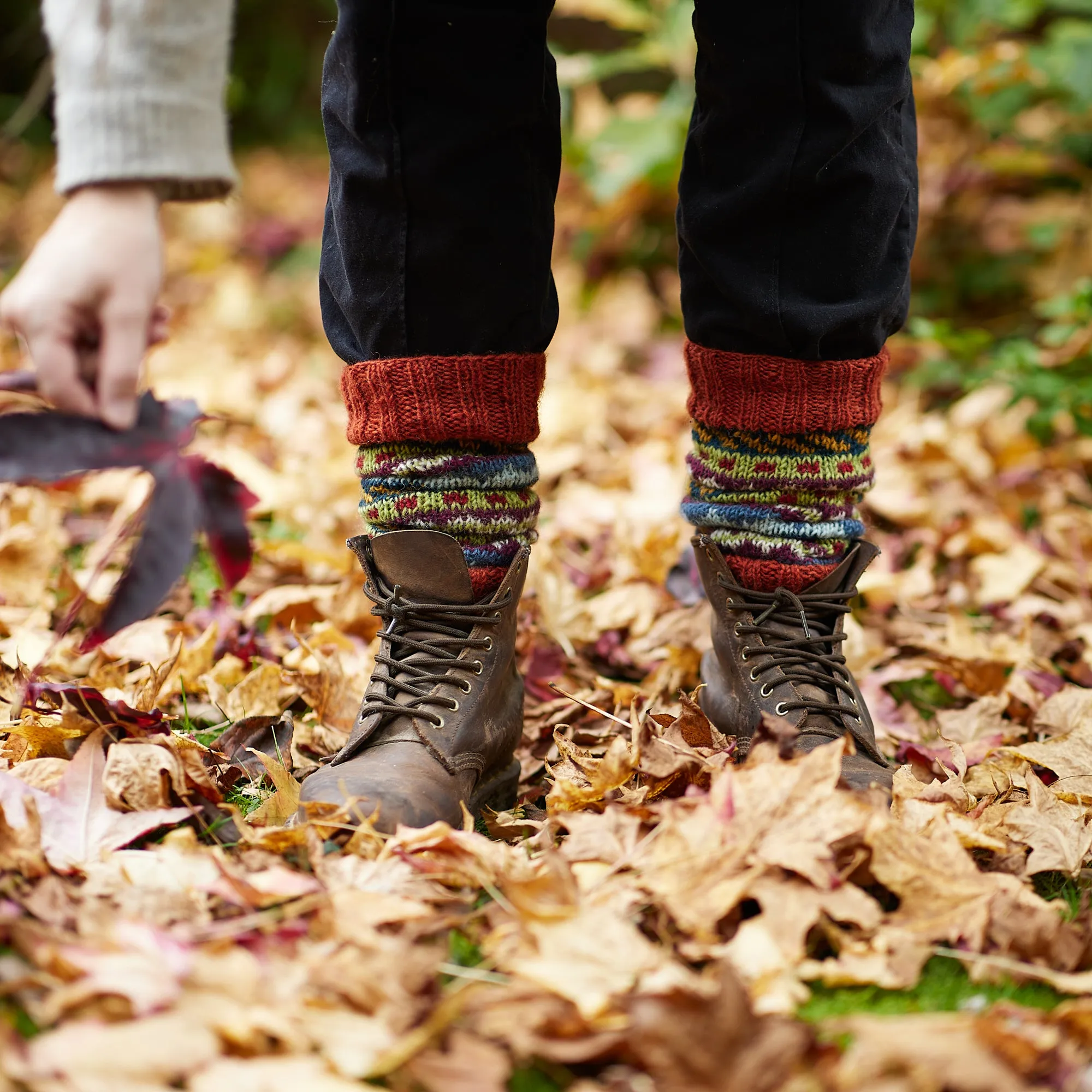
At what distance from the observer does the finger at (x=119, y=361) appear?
0.72m

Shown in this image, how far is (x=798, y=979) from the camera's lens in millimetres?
792

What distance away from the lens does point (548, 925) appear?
2.57 feet

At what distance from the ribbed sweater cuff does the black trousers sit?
30 centimetres

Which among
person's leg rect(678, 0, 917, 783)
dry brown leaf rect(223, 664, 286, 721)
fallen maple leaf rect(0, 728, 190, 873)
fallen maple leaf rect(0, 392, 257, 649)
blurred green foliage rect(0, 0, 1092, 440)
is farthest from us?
blurred green foliage rect(0, 0, 1092, 440)

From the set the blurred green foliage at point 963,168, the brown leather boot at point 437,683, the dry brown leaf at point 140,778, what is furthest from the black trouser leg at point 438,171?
the blurred green foliage at point 963,168

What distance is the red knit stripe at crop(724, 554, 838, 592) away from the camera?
46.3 inches

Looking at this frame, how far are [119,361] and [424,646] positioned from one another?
0.48 metres

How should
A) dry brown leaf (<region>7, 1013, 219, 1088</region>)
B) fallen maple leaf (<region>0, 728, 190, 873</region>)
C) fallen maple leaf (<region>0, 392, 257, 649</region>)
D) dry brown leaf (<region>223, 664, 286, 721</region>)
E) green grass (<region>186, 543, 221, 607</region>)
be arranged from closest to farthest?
dry brown leaf (<region>7, 1013, 219, 1088</region>) → fallen maple leaf (<region>0, 392, 257, 649</region>) → fallen maple leaf (<region>0, 728, 190, 873</region>) → dry brown leaf (<region>223, 664, 286, 721</region>) → green grass (<region>186, 543, 221, 607</region>)

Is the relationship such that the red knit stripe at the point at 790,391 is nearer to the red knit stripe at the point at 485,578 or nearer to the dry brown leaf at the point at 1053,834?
the red knit stripe at the point at 485,578

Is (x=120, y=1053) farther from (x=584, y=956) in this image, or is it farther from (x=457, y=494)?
(x=457, y=494)

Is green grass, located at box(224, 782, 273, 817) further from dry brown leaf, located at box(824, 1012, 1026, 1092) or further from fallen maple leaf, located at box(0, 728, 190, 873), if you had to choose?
dry brown leaf, located at box(824, 1012, 1026, 1092)

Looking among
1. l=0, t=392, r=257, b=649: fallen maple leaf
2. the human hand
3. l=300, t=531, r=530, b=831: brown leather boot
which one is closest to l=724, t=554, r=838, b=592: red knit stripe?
l=300, t=531, r=530, b=831: brown leather boot

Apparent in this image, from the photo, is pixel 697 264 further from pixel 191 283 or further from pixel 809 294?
pixel 191 283

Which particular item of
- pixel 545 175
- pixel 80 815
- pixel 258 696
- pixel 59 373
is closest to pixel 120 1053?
pixel 80 815
